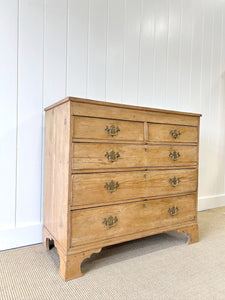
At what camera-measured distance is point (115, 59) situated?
1.86m

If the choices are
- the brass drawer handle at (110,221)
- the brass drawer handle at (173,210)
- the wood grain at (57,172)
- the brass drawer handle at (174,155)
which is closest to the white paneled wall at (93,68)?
the wood grain at (57,172)

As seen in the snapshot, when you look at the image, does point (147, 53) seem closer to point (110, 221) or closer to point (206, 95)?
point (206, 95)

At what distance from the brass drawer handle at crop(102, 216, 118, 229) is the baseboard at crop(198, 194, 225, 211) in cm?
152

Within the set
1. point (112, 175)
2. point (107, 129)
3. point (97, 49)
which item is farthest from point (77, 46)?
point (112, 175)

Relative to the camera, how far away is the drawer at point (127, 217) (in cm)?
117

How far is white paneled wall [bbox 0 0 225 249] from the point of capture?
1460 millimetres

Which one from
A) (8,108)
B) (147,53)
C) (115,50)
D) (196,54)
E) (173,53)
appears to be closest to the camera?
(8,108)

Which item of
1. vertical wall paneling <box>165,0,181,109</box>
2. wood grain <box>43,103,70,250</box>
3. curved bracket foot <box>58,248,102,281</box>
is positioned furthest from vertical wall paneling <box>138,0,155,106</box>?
curved bracket foot <box>58,248,102,281</box>

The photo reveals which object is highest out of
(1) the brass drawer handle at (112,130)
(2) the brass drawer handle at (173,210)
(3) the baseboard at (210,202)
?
(1) the brass drawer handle at (112,130)

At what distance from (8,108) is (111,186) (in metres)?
0.87

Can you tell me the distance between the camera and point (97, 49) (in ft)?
5.79

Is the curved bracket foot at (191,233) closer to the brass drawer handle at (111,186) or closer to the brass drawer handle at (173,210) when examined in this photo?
the brass drawer handle at (173,210)

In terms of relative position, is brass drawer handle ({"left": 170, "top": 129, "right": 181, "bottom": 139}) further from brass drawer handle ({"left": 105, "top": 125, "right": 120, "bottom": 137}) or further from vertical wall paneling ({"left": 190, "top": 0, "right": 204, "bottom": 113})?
vertical wall paneling ({"left": 190, "top": 0, "right": 204, "bottom": 113})

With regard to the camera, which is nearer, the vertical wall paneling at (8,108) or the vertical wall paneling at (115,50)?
the vertical wall paneling at (8,108)
